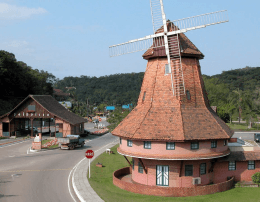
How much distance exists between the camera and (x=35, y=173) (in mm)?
30641

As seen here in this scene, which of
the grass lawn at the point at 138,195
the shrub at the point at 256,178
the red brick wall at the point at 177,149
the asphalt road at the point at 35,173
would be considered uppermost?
the red brick wall at the point at 177,149

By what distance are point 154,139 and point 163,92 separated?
4.90 meters

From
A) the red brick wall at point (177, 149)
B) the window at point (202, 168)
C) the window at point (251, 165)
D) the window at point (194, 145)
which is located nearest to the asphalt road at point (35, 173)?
the red brick wall at point (177, 149)

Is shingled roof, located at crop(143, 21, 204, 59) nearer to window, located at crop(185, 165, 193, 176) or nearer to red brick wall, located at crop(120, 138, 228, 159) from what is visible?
red brick wall, located at crop(120, 138, 228, 159)

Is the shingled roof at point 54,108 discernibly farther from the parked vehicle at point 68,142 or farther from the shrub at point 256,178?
the shrub at point 256,178

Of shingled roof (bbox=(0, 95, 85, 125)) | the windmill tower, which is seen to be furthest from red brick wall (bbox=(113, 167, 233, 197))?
shingled roof (bbox=(0, 95, 85, 125))

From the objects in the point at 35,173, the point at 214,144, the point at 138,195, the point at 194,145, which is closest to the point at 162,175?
the point at 138,195

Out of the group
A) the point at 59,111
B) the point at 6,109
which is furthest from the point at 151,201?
the point at 6,109

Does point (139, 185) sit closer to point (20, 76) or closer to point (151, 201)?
point (151, 201)

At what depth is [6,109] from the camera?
73625 mm

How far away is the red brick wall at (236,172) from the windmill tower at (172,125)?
61cm

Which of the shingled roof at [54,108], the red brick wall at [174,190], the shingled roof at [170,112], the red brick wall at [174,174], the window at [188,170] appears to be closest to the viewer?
the red brick wall at [174,190]

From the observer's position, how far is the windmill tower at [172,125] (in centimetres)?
2478

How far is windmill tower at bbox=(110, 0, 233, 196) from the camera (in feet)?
81.3
